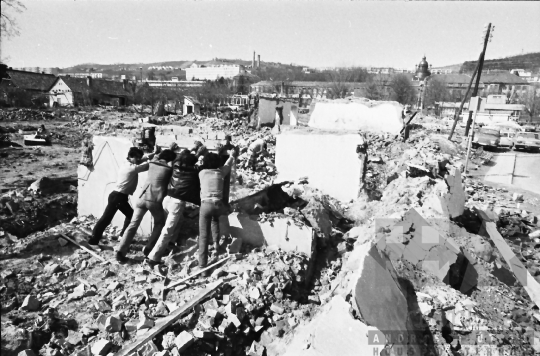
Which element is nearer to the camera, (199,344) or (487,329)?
(199,344)

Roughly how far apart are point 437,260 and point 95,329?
13.6ft

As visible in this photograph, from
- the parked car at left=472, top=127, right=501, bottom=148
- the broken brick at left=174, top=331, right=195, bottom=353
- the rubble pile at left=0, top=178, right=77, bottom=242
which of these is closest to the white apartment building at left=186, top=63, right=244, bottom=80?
the parked car at left=472, top=127, right=501, bottom=148

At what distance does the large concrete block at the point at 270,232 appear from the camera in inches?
197

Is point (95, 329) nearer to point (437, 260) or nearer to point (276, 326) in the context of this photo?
point (276, 326)

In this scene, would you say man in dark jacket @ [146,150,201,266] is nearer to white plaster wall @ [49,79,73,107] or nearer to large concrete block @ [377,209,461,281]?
large concrete block @ [377,209,461,281]

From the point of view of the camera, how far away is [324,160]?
27.0ft

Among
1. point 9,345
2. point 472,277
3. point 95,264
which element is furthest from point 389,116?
point 9,345

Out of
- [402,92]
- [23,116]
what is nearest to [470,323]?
[23,116]

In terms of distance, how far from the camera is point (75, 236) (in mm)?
5004

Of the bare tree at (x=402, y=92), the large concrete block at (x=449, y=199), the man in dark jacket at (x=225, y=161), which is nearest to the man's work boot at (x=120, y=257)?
the man in dark jacket at (x=225, y=161)

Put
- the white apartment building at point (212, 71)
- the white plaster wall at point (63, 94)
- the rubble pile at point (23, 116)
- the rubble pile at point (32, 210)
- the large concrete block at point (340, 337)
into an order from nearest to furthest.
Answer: the large concrete block at point (340, 337) → the rubble pile at point (32, 210) → the rubble pile at point (23, 116) → the white plaster wall at point (63, 94) → the white apartment building at point (212, 71)

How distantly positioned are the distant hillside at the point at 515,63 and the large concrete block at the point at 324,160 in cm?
8672

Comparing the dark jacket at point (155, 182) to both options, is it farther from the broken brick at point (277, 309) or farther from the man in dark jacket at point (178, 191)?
the broken brick at point (277, 309)

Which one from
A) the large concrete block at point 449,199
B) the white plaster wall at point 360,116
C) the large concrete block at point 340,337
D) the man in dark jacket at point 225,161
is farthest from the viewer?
the white plaster wall at point 360,116
